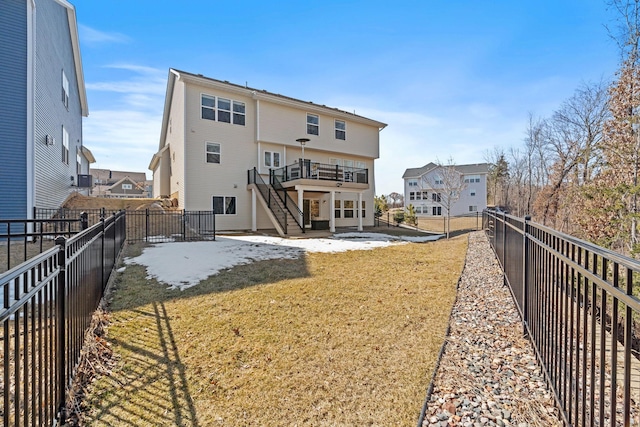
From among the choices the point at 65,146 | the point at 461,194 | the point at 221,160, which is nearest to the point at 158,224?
the point at 221,160

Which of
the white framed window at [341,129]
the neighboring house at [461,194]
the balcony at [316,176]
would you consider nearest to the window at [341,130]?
the white framed window at [341,129]

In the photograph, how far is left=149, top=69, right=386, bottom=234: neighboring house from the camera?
17016mm

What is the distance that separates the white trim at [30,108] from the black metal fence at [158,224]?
926 millimetres

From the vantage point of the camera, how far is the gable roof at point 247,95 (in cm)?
1686

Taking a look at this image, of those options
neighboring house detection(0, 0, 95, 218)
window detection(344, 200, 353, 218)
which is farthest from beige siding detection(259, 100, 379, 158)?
neighboring house detection(0, 0, 95, 218)

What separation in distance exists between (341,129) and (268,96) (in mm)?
6544

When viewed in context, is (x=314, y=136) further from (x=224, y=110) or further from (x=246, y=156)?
(x=224, y=110)


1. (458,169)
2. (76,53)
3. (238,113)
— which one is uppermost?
(76,53)

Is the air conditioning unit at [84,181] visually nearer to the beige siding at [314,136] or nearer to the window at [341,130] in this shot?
the beige siding at [314,136]

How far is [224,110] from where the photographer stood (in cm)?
1819

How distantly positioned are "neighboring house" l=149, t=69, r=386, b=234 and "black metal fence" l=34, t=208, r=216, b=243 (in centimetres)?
111

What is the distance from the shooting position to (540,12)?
32.9ft

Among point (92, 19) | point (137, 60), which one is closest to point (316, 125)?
point (137, 60)

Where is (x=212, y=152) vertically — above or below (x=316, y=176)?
above
